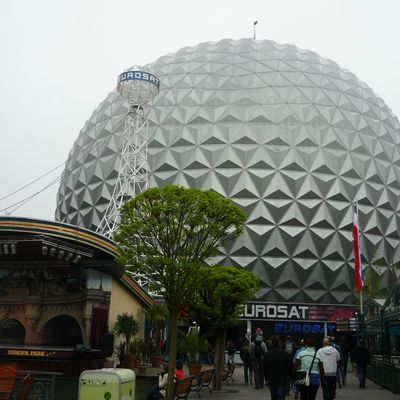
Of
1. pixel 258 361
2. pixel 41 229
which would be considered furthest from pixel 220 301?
pixel 41 229

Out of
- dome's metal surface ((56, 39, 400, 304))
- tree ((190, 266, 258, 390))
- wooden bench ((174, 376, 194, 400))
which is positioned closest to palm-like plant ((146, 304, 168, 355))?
dome's metal surface ((56, 39, 400, 304))

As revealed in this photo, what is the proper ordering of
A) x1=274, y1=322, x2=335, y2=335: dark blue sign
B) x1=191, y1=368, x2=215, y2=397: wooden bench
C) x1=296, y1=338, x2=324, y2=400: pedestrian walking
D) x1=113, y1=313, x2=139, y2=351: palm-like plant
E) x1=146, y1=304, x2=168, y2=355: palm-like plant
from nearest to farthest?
x1=296, y1=338, x2=324, y2=400: pedestrian walking, x1=191, y1=368, x2=215, y2=397: wooden bench, x1=113, y1=313, x2=139, y2=351: palm-like plant, x1=146, y1=304, x2=168, y2=355: palm-like plant, x1=274, y1=322, x2=335, y2=335: dark blue sign

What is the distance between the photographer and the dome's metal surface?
1368 inches

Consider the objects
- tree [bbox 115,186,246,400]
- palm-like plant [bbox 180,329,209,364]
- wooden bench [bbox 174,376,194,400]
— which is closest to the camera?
wooden bench [bbox 174,376,194,400]

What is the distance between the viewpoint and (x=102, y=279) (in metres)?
26.4

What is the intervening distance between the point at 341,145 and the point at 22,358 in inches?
1005

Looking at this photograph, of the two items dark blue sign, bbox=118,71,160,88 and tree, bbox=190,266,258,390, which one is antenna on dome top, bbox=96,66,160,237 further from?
tree, bbox=190,266,258,390

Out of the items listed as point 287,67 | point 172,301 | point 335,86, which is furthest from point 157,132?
point 172,301

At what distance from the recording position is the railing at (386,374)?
17953 mm

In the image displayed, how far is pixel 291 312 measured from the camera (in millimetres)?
34375

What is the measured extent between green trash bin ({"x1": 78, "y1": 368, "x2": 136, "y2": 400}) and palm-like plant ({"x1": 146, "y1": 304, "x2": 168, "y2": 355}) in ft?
72.5

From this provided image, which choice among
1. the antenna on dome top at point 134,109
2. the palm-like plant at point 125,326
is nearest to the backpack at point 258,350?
the palm-like plant at point 125,326

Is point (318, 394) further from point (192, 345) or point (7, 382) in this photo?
point (7, 382)

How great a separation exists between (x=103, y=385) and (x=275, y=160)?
93.8ft
